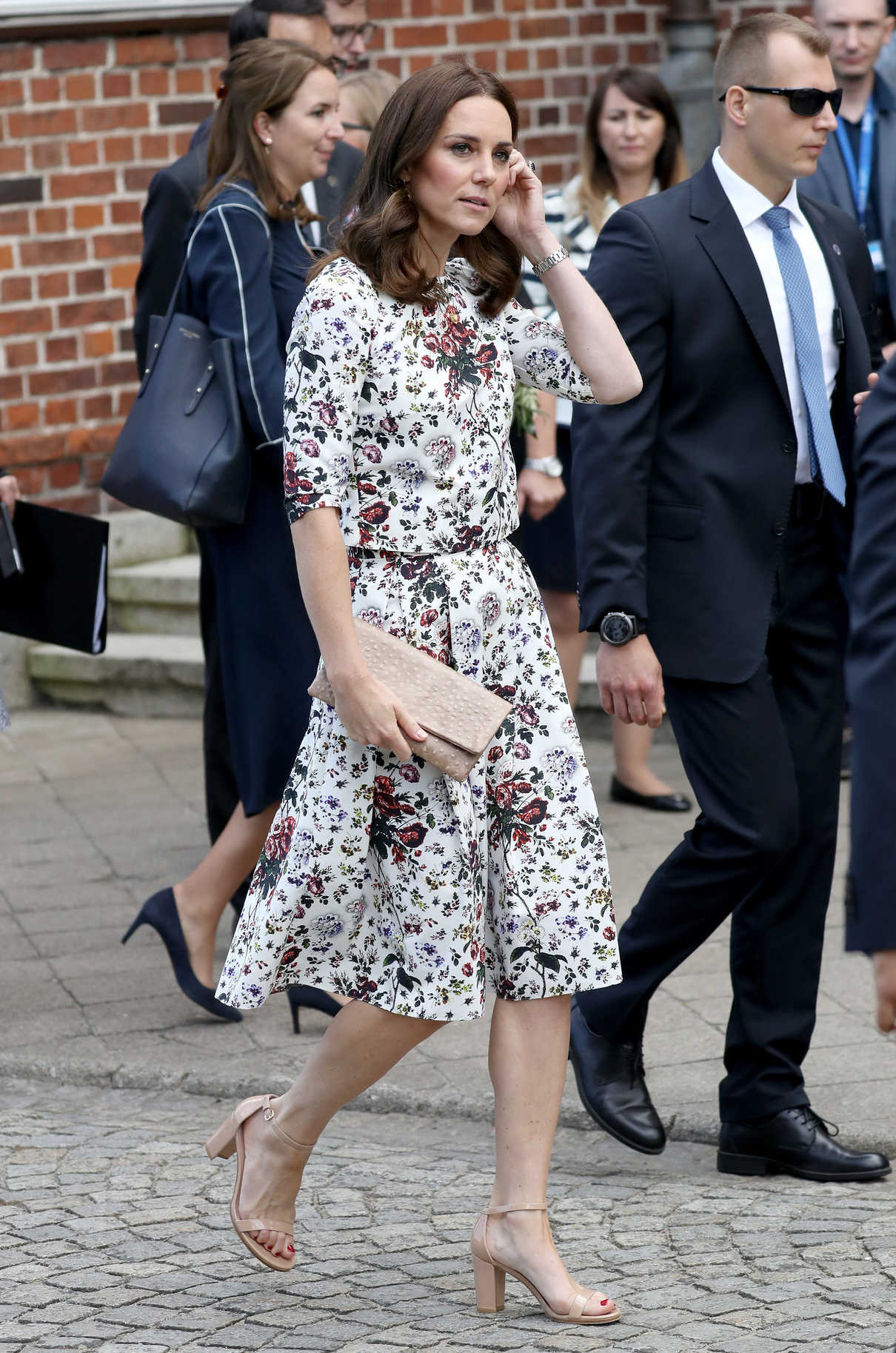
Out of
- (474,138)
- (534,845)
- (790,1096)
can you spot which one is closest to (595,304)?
(474,138)

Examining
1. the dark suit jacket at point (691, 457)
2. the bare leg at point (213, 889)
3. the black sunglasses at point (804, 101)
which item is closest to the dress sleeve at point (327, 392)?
the dark suit jacket at point (691, 457)

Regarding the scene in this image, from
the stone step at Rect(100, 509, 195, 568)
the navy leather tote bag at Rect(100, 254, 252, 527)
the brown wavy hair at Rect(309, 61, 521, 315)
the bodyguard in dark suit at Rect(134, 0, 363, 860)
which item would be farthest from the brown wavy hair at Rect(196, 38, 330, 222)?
the stone step at Rect(100, 509, 195, 568)

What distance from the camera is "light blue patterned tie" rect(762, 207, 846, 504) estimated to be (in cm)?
397

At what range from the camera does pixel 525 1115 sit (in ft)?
11.4

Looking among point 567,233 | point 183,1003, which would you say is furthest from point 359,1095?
point 567,233

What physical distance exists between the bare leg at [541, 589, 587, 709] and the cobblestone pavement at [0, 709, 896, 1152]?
1.49 feet

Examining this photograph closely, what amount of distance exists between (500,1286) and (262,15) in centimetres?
A: 359

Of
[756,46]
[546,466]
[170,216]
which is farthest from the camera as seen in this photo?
[546,466]

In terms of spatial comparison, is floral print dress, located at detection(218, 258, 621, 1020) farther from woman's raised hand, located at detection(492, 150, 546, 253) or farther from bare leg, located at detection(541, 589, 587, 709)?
bare leg, located at detection(541, 589, 587, 709)

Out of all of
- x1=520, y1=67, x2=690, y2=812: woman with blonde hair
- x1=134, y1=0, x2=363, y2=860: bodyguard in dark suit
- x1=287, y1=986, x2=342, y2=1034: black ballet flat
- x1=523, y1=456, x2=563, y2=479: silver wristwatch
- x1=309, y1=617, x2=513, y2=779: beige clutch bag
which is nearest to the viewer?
x1=309, y1=617, x2=513, y2=779: beige clutch bag

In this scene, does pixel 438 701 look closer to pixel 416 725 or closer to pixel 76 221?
pixel 416 725

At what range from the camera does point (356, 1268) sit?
370 cm

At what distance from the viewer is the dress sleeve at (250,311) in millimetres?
4711

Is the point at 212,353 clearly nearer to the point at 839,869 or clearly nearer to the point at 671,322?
the point at 671,322
